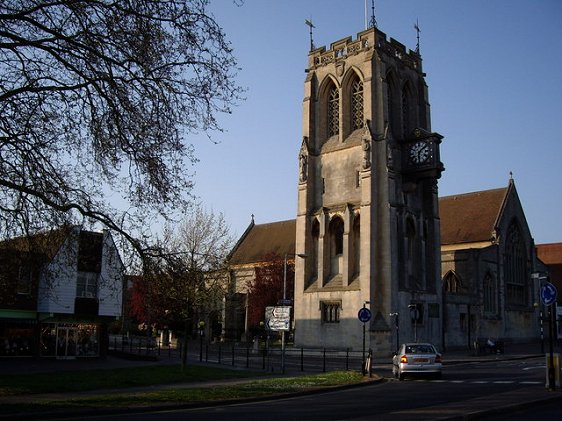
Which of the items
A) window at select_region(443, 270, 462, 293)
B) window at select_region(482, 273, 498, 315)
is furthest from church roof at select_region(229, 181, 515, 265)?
window at select_region(443, 270, 462, 293)

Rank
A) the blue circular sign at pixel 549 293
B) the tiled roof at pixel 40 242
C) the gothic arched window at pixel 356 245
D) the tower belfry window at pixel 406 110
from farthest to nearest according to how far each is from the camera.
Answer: the tower belfry window at pixel 406 110, the gothic arched window at pixel 356 245, the blue circular sign at pixel 549 293, the tiled roof at pixel 40 242

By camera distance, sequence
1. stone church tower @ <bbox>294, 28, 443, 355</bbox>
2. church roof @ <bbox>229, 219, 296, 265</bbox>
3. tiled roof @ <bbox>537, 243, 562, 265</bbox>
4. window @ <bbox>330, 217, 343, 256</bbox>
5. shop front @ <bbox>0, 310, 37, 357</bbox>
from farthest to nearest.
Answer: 1. tiled roof @ <bbox>537, 243, 562, 265</bbox>
2. church roof @ <bbox>229, 219, 296, 265</bbox>
3. window @ <bbox>330, 217, 343, 256</bbox>
4. stone church tower @ <bbox>294, 28, 443, 355</bbox>
5. shop front @ <bbox>0, 310, 37, 357</bbox>

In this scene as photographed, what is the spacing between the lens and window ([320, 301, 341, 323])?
47250 mm

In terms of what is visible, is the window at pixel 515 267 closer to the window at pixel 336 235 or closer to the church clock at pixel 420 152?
the church clock at pixel 420 152

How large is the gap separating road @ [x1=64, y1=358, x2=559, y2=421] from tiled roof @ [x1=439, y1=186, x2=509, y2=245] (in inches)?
1645

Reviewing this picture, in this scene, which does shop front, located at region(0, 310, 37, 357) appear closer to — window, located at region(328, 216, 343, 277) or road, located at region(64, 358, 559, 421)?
window, located at region(328, 216, 343, 277)

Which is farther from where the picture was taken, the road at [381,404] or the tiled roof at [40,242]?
the tiled roof at [40,242]

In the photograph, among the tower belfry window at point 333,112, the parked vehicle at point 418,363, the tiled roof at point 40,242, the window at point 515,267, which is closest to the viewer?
the tiled roof at point 40,242

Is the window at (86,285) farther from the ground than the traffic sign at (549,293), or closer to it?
farther from the ground

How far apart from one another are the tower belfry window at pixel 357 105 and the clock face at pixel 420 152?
4885mm

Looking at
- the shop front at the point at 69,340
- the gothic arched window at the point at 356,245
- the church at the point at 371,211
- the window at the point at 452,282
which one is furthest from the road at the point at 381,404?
the window at the point at 452,282

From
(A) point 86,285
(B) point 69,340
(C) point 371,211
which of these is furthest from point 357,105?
(B) point 69,340

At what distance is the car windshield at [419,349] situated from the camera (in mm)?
24812

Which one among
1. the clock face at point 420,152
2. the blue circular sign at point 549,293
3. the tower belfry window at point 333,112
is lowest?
the blue circular sign at point 549,293
